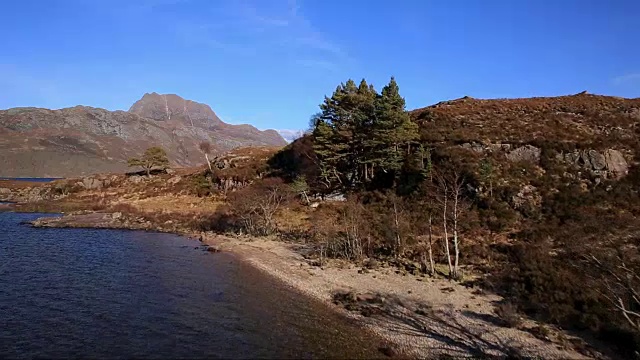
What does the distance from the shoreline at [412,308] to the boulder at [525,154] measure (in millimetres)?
26318

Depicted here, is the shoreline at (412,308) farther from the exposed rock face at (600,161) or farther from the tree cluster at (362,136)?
the exposed rock face at (600,161)

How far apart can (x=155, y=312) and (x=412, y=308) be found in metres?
14.0

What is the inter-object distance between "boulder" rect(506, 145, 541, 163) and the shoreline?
26.3 meters

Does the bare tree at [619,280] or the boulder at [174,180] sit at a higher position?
the boulder at [174,180]

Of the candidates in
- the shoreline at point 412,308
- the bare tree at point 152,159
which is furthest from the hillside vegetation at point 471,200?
the bare tree at point 152,159

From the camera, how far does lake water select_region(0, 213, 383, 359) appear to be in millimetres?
16812

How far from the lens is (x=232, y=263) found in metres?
34.2

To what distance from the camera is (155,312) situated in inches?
835

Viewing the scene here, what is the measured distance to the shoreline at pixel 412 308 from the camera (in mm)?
17453

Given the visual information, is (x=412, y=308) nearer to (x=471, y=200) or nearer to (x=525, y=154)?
(x=471, y=200)

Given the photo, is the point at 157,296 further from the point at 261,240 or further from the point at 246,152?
the point at 246,152

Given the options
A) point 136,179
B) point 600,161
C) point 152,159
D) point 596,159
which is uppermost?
point 596,159

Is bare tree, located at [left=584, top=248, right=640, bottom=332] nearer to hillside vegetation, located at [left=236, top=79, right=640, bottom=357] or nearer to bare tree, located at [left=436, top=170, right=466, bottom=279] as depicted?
hillside vegetation, located at [left=236, top=79, right=640, bottom=357]

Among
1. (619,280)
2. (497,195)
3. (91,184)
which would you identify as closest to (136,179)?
(91,184)
